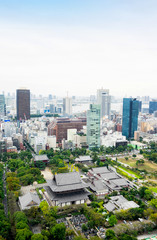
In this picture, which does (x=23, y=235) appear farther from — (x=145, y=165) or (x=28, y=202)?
(x=145, y=165)

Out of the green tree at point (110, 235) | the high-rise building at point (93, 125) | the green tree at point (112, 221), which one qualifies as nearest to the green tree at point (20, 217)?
the green tree at point (110, 235)

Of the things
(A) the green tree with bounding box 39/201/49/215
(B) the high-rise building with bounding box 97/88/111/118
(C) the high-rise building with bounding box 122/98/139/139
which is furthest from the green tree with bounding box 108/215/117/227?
(B) the high-rise building with bounding box 97/88/111/118

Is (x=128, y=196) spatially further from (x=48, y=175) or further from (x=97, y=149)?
(x=97, y=149)

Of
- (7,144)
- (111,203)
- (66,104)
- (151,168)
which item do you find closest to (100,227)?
(111,203)

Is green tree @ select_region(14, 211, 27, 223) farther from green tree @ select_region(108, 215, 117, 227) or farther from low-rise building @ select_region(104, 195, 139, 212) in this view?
low-rise building @ select_region(104, 195, 139, 212)

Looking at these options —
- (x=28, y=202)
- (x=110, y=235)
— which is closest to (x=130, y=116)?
(x=28, y=202)
